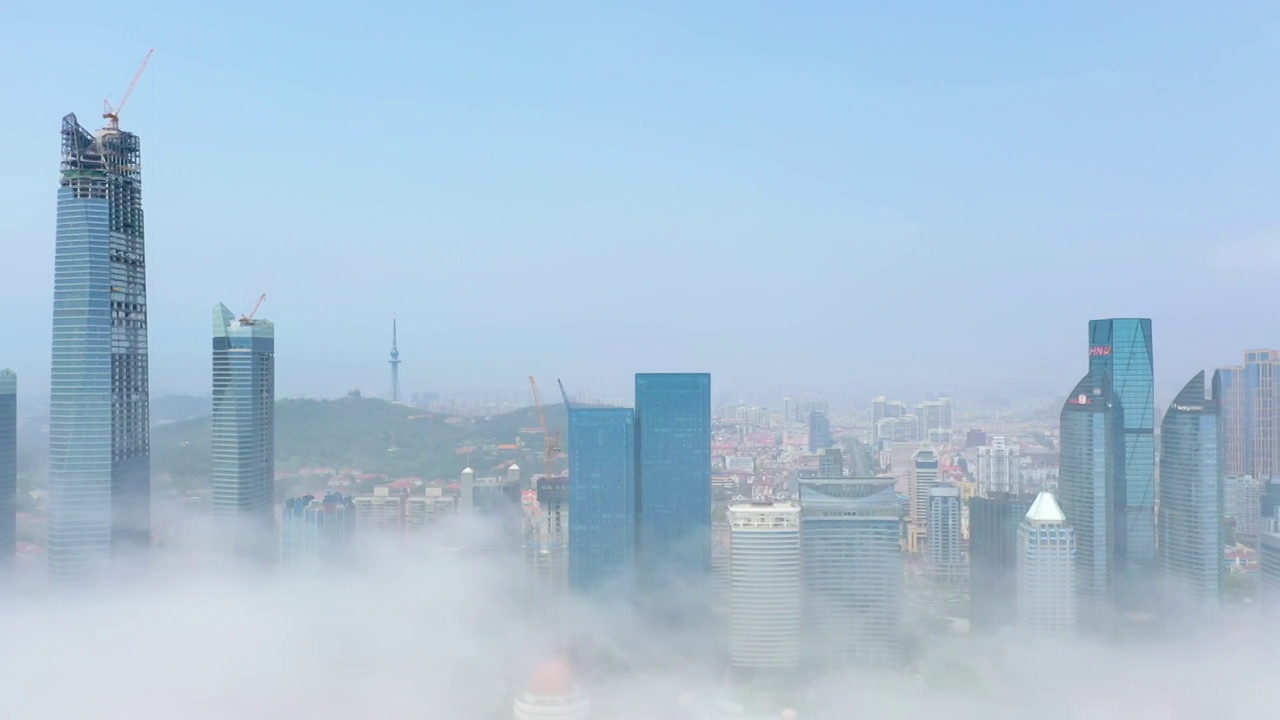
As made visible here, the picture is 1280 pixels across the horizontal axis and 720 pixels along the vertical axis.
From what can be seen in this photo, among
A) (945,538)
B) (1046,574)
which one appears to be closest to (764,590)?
(945,538)

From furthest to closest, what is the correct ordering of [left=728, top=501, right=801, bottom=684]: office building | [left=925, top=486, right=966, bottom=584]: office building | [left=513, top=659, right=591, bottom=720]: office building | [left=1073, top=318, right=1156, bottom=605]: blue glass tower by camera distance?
[left=925, top=486, right=966, bottom=584]: office building
[left=1073, top=318, right=1156, bottom=605]: blue glass tower
[left=728, top=501, right=801, bottom=684]: office building
[left=513, top=659, right=591, bottom=720]: office building

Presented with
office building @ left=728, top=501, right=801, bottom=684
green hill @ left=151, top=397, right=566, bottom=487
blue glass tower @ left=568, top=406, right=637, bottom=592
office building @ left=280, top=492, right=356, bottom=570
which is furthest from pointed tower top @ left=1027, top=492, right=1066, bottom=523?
office building @ left=280, top=492, right=356, bottom=570

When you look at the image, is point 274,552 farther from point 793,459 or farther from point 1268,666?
point 1268,666

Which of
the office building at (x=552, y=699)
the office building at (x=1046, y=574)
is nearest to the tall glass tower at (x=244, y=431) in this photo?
the office building at (x=552, y=699)

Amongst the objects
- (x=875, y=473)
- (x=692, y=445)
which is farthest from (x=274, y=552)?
(x=875, y=473)

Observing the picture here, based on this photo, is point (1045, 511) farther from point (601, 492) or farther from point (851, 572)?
point (601, 492)

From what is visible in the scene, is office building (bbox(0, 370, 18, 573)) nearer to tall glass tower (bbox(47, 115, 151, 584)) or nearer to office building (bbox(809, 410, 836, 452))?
tall glass tower (bbox(47, 115, 151, 584))
